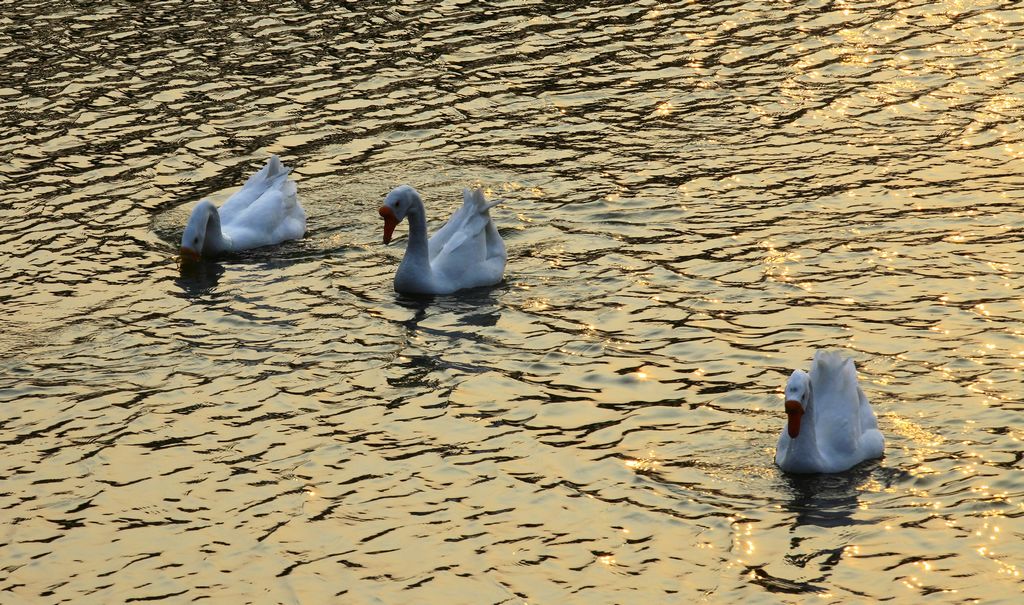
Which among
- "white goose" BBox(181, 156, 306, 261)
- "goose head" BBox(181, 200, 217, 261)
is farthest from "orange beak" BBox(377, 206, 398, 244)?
"goose head" BBox(181, 200, 217, 261)

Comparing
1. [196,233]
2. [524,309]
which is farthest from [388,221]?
[196,233]

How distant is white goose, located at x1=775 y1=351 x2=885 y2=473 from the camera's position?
13.8 meters

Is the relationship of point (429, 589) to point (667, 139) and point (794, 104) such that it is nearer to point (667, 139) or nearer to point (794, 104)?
point (667, 139)

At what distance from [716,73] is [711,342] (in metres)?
10.2

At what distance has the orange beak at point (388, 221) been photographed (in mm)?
19391

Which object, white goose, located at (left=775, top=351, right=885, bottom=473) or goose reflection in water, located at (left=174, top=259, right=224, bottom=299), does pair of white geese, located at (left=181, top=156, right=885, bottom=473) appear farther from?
goose reflection in water, located at (left=174, top=259, right=224, bottom=299)

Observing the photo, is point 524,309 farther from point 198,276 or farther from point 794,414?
point 794,414

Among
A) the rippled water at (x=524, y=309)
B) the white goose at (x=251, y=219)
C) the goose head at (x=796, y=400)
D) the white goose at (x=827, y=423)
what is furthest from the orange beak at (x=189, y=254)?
the goose head at (x=796, y=400)

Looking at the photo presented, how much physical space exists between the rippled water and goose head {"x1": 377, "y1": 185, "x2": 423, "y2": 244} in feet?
2.26

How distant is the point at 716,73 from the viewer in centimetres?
2592

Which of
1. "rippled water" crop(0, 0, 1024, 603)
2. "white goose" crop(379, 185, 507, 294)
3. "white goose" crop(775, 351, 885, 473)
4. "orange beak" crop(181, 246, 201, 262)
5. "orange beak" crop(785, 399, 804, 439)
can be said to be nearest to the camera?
"rippled water" crop(0, 0, 1024, 603)

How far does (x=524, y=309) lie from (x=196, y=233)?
189 inches

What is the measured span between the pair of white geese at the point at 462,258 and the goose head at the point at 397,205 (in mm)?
13

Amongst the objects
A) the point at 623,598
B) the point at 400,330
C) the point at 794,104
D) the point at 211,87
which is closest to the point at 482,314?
the point at 400,330
